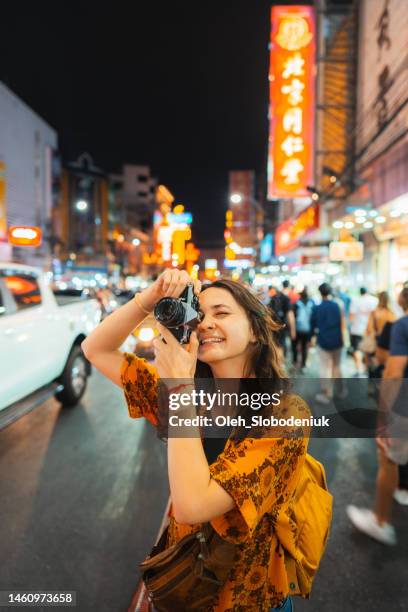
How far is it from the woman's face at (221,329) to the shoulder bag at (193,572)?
22.2 inches

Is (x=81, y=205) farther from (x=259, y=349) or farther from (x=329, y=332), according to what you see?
(x=259, y=349)

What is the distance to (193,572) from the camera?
4.11 ft

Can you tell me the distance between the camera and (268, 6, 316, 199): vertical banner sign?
526 inches

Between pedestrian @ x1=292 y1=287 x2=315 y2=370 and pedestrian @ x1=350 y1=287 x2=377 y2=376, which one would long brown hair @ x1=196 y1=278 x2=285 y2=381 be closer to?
pedestrian @ x1=350 y1=287 x2=377 y2=376

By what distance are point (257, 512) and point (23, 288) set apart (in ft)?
15.8

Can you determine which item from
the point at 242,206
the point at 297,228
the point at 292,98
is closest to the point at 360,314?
the point at 292,98

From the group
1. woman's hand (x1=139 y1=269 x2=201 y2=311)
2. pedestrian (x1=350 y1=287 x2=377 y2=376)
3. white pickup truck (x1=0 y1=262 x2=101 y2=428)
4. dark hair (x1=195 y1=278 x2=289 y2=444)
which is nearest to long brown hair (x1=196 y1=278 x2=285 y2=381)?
dark hair (x1=195 y1=278 x2=289 y2=444)

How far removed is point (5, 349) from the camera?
4305mm

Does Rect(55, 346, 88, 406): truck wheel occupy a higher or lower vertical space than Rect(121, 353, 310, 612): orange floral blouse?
lower

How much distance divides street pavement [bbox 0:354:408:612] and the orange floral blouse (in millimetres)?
1429

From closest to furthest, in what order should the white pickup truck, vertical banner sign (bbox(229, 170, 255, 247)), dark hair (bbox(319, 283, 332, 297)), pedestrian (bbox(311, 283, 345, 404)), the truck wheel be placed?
the white pickup truck < the truck wheel < pedestrian (bbox(311, 283, 345, 404)) < dark hair (bbox(319, 283, 332, 297)) < vertical banner sign (bbox(229, 170, 255, 247))

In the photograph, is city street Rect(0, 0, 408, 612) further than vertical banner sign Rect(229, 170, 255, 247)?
No

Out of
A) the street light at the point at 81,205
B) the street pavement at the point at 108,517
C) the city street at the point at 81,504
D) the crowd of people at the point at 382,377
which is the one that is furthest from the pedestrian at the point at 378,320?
the street light at the point at 81,205

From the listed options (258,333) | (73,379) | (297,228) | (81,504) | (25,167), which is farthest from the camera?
(25,167)
